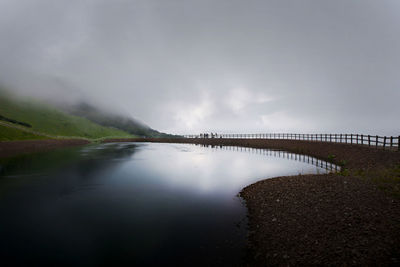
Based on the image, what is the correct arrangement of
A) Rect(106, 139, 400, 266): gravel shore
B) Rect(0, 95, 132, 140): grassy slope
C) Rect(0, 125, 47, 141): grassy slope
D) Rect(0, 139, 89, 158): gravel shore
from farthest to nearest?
Rect(0, 95, 132, 140): grassy slope < Rect(0, 125, 47, 141): grassy slope < Rect(0, 139, 89, 158): gravel shore < Rect(106, 139, 400, 266): gravel shore

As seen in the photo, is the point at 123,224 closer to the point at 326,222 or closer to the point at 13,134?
the point at 326,222

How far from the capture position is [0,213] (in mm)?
13555

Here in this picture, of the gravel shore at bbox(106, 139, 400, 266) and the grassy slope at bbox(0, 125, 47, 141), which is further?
the grassy slope at bbox(0, 125, 47, 141)

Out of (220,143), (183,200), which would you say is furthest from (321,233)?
(220,143)

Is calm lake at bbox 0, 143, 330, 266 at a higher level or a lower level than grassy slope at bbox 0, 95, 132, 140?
lower

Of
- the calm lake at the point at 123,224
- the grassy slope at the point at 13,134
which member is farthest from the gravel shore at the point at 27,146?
the calm lake at the point at 123,224

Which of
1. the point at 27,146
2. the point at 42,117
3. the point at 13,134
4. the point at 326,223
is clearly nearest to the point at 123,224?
the point at 326,223

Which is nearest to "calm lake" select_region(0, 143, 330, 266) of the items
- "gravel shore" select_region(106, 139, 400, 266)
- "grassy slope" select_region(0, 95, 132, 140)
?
"gravel shore" select_region(106, 139, 400, 266)

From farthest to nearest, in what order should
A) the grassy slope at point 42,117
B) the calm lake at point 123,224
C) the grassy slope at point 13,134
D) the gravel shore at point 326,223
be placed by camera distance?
the grassy slope at point 42,117 → the grassy slope at point 13,134 → the calm lake at point 123,224 → the gravel shore at point 326,223

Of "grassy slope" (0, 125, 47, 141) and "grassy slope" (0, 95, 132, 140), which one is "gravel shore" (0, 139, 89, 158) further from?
"grassy slope" (0, 95, 132, 140)

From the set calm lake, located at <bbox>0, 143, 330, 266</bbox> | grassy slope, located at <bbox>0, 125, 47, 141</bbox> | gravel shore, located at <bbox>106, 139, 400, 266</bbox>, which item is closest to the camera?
gravel shore, located at <bbox>106, 139, 400, 266</bbox>

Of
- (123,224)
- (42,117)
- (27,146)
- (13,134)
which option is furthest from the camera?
A: (42,117)

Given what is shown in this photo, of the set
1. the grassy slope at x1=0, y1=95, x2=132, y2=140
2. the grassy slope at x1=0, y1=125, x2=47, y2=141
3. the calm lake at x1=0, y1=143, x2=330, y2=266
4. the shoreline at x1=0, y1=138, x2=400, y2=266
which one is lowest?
the calm lake at x1=0, y1=143, x2=330, y2=266

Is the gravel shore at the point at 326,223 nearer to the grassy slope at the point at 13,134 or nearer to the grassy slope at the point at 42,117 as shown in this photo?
the grassy slope at the point at 13,134
